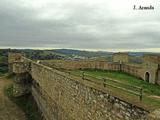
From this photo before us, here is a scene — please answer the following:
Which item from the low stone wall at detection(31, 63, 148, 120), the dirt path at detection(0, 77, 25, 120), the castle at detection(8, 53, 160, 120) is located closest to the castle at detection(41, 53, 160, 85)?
the castle at detection(8, 53, 160, 120)

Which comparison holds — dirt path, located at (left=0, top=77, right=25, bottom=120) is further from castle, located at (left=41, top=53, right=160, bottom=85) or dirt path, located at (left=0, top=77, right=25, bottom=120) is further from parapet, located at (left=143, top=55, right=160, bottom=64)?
parapet, located at (left=143, top=55, right=160, bottom=64)

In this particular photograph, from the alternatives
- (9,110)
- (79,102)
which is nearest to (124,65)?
(9,110)

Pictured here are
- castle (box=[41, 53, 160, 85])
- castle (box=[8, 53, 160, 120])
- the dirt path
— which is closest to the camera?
castle (box=[8, 53, 160, 120])

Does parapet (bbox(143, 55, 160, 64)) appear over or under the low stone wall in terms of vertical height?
over

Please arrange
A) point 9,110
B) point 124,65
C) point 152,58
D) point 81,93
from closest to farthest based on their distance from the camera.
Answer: point 81,93 → point 152,58 → point 9,110 → point 124,65

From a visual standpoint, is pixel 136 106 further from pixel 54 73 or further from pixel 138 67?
pixel 138 67

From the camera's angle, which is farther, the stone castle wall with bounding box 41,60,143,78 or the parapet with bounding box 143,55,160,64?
the stone castle wall with bounding box 41,60,143,78

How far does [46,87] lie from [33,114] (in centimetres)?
464

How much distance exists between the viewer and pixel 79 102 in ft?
37.1

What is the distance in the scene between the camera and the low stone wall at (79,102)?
7738 mm

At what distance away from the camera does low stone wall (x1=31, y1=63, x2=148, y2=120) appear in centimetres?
774

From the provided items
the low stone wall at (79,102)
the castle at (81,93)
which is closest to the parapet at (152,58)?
the castle at (81,93)

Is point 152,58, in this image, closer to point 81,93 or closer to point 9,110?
point 81,93

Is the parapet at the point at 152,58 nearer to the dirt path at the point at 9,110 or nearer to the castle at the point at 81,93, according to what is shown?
the castle at the point at 81,93
